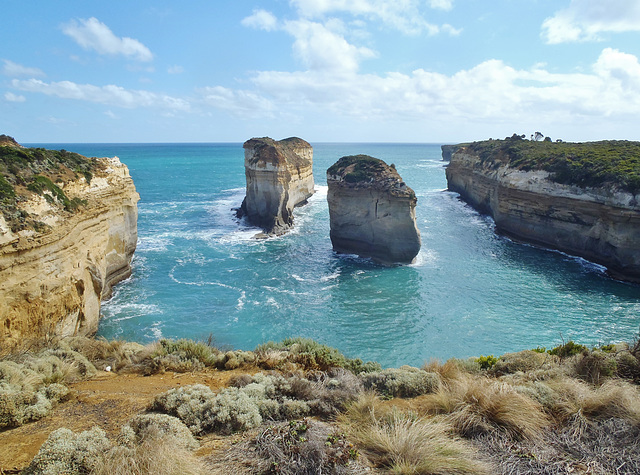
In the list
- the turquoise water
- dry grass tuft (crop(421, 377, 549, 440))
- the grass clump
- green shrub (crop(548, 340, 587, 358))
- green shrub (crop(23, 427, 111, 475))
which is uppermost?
green shrub (crop(23, 427, 111, 475))

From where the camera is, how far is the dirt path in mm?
5461

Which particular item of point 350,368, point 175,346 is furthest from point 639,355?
point 175,346

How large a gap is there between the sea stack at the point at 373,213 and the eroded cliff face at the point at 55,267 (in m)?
15.8

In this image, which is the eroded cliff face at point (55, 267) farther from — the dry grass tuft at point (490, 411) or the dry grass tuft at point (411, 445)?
the dry grass tuft at point (490, 411)

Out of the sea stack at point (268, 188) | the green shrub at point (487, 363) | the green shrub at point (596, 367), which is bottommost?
the green shrub at point (487, 363)

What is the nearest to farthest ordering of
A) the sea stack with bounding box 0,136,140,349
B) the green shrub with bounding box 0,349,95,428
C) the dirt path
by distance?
the dirt path, the green shrub with bounding box 0,349,95,428, the sea stack with bounding box 0,136,140,349

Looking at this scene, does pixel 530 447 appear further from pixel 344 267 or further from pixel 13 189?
pixel 344 267

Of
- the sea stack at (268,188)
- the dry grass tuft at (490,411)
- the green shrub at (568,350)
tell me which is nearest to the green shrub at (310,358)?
the dry grass tuft at (490,411)

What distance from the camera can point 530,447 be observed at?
16.8 ft

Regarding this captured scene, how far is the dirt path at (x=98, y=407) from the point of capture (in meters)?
5.46

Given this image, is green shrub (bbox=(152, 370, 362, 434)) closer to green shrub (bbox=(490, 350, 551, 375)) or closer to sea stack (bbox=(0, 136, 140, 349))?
green shrub (bbox=(490, 350, 551, 375))

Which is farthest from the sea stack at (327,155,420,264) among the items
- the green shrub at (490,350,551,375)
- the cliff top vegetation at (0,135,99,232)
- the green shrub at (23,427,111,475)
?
the green shrub at (23,427,111,475)

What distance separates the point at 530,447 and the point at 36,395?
8.19 metres

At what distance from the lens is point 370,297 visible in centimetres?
2145
